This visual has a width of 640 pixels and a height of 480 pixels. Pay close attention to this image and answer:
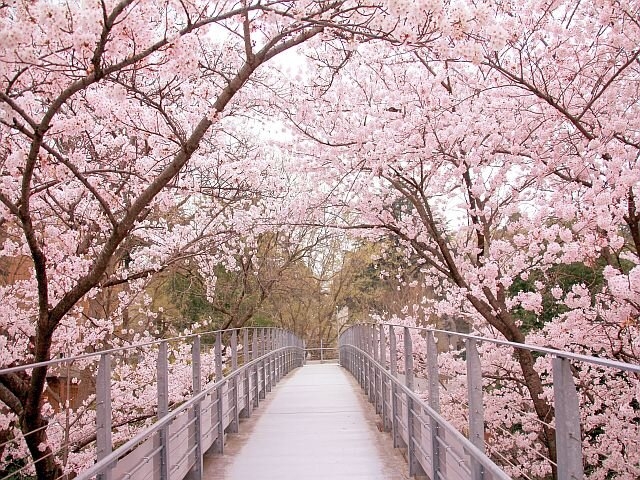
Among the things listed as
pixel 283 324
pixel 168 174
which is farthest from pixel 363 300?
pixel 168 174

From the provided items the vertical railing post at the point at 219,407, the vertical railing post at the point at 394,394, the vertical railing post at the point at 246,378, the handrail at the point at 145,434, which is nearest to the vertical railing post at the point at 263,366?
the vertical railing post at the point at 246,378

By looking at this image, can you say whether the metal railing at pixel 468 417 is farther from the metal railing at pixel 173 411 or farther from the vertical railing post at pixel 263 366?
the vertical railing post at pixel 263 366

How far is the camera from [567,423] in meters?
2.56

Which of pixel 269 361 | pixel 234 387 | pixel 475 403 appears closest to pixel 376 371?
pixel 234 387

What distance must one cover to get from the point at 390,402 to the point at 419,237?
13.1 feet

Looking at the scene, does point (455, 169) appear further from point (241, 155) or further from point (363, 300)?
point (363, 300)

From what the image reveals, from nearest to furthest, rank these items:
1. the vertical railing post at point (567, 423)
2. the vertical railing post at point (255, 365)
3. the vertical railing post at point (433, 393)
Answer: the vertical railing post at point (567, 423), the vertical railing post at point (433, 393), the vertical railing post at point (255, 365)

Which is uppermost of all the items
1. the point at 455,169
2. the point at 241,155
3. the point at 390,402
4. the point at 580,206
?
the point at 241,155

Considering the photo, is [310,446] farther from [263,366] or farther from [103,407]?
[263,366]

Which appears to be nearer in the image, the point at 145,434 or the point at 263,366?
the point at 145,434

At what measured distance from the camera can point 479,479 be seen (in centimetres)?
373

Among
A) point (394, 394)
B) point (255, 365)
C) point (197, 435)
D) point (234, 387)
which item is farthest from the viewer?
point (255, 365)

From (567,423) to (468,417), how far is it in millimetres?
1579

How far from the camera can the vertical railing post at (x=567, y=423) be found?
249 centimetres
